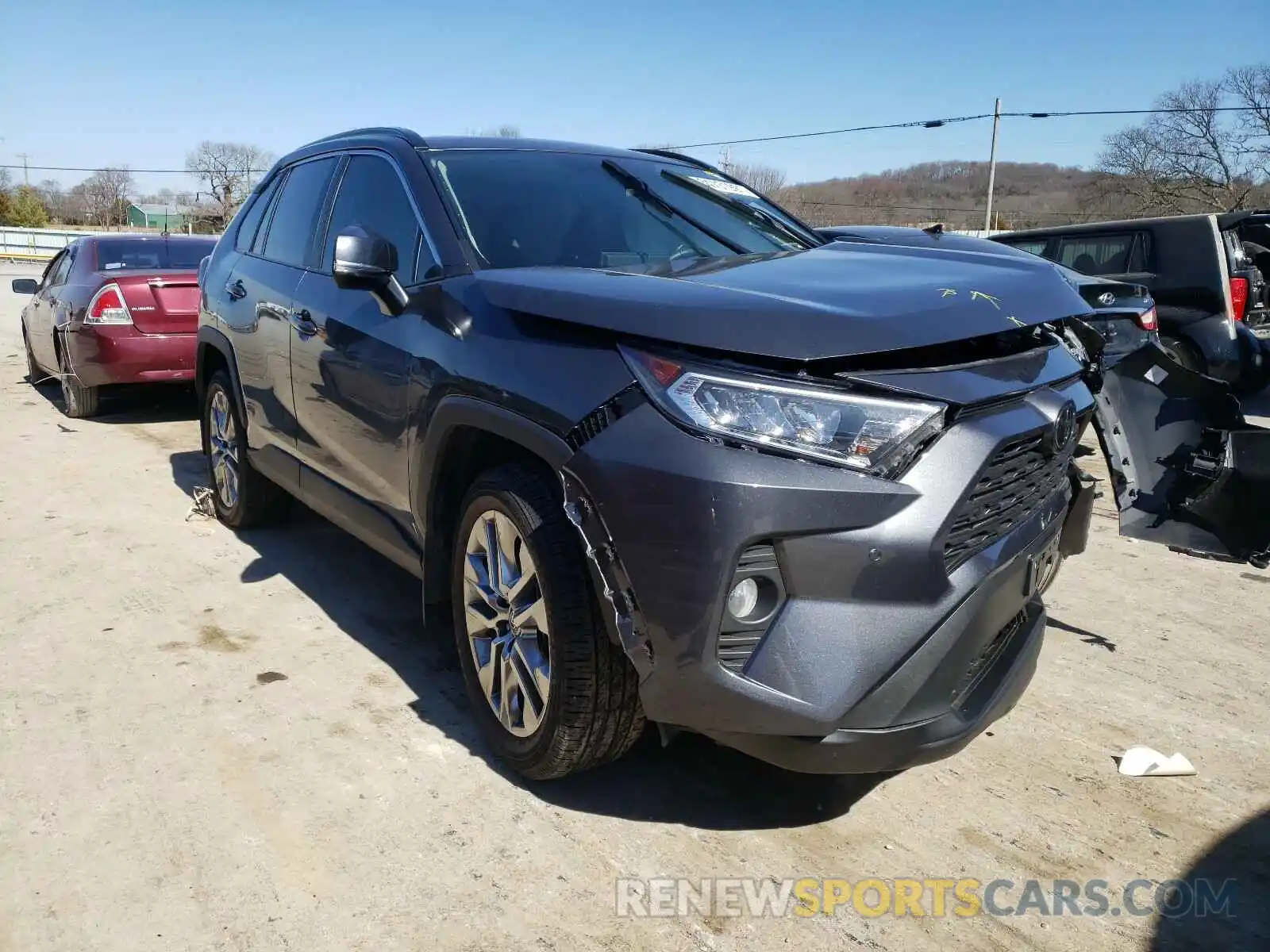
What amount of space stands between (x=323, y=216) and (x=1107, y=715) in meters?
3.52

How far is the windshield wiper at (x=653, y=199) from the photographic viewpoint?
11.5 ft

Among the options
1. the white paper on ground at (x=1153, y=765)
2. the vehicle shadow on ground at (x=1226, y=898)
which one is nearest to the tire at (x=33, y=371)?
the white paper on ground at (x=1153, y=765)

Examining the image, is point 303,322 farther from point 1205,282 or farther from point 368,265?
point 1205,282

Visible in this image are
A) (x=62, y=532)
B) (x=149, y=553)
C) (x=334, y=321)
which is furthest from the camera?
(x=62, y=532)

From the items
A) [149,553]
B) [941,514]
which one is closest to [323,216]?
[149,553]

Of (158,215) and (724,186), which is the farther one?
(158,215)

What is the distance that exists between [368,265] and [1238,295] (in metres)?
7.72

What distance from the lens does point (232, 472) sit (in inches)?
207

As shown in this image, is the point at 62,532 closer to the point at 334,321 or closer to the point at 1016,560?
the point at 334,321

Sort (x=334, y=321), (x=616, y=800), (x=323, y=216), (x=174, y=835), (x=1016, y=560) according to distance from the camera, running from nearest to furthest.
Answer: (x=1016, y=560) < (x=174, y=835) < (x=616, y=800) < (x=334, y=321) < (x=323, y=216)

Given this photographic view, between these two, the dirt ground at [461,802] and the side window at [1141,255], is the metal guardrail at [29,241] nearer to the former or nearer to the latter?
the side window at [1141,255]

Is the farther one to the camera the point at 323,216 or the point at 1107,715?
the point at 323,216

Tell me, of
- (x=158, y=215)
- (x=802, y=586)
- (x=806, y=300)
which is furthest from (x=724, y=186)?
(x=158, y=215)

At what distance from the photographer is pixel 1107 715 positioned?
11.0 ft
